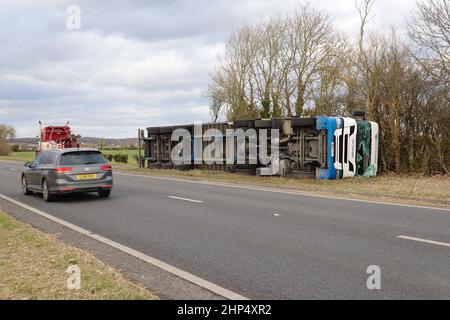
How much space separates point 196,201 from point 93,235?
4.56 metres

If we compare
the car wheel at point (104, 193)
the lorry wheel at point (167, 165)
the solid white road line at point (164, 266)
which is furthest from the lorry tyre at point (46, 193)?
the lorry wheel at point (167, 165)

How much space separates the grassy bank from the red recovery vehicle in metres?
19.8

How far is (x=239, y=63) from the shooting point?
99.2 feet

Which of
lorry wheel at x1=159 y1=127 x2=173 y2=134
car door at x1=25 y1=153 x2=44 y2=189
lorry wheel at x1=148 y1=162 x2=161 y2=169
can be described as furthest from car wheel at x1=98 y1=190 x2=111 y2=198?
lorry wheel at x1=148 y1=162 x2=161 y2=169

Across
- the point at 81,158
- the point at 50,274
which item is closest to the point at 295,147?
the point at 81,158

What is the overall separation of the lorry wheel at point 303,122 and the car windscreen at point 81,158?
8051mm

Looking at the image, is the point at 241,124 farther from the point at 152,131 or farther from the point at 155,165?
the point at 155,165

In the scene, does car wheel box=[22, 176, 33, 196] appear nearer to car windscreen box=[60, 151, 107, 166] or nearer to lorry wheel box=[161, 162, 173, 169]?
car windscreen box=[60, 151, 107, 166]

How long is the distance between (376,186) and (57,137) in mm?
19365

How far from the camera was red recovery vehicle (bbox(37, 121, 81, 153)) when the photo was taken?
25931 mm

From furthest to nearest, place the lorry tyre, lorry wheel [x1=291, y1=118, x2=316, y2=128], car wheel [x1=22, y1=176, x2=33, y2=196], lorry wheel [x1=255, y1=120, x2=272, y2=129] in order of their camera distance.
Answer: lorry wheel [x1=255, y1=120, x2=272, y2=129]
lorry wheel [x1=291, y1=118, x2=316, y2=128]
car wheel [x1=22, y1=176, x2=33, y2=196]
the lorry tyre

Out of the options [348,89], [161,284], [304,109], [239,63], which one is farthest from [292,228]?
[239,63]
